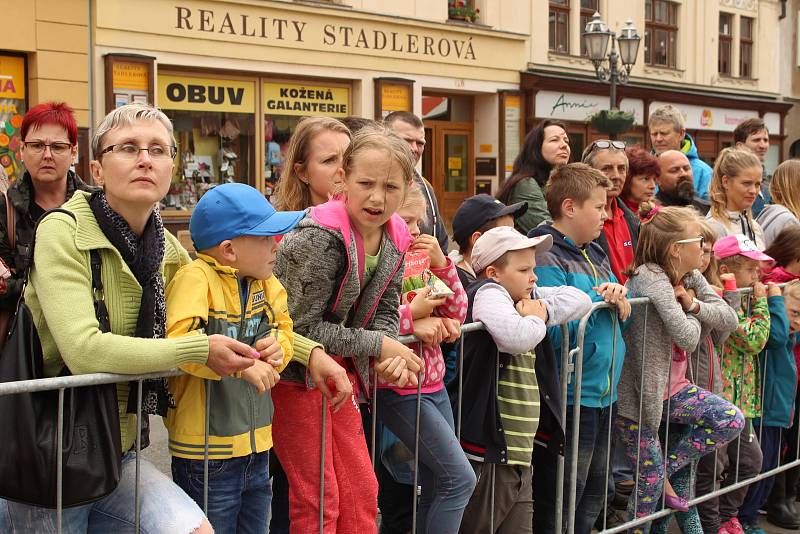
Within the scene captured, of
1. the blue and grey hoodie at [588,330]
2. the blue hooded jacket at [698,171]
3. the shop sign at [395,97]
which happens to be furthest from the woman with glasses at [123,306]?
the shop sign at [395,97]

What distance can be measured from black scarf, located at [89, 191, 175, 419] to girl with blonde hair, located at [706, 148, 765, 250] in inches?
168

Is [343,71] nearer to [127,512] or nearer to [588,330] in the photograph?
[588,330]

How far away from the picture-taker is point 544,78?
20.8 metres

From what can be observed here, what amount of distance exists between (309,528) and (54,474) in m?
1.03

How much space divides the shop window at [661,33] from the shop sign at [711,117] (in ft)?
4.09

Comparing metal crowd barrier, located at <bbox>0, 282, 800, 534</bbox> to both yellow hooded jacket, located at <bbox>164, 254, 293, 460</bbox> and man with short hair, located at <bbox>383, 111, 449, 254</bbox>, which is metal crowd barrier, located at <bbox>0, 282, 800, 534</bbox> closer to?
yellow hooded jacket, located at <bbox>164, 254, 293, 460</bbox>

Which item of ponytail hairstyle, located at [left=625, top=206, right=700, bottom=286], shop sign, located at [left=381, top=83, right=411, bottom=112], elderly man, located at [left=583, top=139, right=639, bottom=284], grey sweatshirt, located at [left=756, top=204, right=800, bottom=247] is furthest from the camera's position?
shop sign, located at [left=381, top=83, right=411, bottom=112]

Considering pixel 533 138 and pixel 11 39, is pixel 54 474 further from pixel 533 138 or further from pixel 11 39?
pixel 11 39

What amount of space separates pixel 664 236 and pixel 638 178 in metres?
1.44

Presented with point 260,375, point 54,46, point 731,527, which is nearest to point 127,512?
point 260,375

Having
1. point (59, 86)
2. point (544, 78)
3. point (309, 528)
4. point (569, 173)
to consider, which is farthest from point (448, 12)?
point (309, 528)

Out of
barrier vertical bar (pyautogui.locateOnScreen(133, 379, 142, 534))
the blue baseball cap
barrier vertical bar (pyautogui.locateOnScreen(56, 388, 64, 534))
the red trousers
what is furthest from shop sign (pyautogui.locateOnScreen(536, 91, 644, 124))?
barrier vertical bar (pyautogui.locateOnScreen(56, 388, 64, 534))

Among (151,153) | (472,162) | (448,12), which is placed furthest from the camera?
(472,162)

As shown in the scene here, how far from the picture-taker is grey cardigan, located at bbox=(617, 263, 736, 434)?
4621mm
